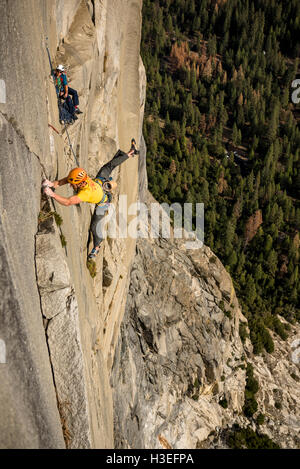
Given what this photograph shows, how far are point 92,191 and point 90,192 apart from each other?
173 millimetres

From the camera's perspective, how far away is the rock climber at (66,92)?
10570 mm

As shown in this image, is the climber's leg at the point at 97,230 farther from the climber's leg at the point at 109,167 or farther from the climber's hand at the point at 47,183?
the climber's hand at the point at 47,183

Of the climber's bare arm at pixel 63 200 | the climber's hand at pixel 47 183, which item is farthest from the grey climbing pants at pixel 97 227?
the climber's hand at pixel 47 183

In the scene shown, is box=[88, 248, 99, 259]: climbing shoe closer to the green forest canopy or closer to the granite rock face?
the granite rock face

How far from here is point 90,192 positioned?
33.3 feet

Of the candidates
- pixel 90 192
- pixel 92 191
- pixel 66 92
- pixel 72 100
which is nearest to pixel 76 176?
pixel 90 192

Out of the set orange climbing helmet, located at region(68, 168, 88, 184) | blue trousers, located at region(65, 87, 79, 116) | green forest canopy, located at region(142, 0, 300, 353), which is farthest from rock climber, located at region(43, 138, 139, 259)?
green forest canopy, located at region(142, 0, 300, 353)

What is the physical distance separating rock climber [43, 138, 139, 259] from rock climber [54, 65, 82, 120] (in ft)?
7.60

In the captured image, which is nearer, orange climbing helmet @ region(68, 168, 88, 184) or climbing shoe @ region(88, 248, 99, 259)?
orange climbing helmet @ region(68, 168, 88, 184)

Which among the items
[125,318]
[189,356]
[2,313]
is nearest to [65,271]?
[2,313]

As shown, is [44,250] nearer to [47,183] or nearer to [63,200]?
[63,200]

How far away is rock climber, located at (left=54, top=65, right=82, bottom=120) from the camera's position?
34.7ft
